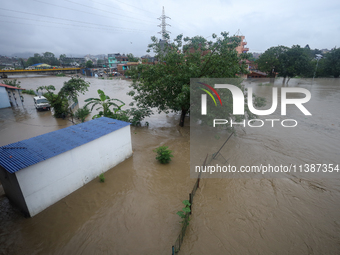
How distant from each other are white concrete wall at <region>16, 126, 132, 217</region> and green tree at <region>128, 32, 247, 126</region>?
13.5 ft

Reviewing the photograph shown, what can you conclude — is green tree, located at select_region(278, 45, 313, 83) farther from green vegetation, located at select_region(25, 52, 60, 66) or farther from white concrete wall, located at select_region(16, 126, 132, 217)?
green vegetation, located at select_region(25, 52, 60, 66)

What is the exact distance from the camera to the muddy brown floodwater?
14.4 feet

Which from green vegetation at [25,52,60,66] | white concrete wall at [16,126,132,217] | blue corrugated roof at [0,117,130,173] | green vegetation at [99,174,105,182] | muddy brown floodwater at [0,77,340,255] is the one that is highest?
green vegetation at [25,52,60,66]

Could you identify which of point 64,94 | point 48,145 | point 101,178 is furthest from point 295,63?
point 48,145

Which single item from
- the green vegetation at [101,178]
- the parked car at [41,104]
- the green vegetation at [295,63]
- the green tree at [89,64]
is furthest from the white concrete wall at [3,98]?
the green tree at [89,64]

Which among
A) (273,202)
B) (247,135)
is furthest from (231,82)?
(273,202)

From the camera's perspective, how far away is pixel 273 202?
591cm

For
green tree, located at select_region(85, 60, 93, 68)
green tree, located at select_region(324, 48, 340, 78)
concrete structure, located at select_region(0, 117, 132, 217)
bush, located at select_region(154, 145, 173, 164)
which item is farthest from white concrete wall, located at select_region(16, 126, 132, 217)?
green tree, located at select_region(85, 60, 93, 68)

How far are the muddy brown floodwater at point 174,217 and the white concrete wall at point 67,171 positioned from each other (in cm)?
32

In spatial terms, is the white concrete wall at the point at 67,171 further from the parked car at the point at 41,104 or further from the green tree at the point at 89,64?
the green tree at the point at 89,64

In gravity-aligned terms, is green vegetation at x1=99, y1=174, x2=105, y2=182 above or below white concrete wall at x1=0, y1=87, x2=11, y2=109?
below

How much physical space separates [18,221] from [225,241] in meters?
5.76

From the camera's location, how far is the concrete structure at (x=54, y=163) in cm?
462

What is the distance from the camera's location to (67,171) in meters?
5.55
